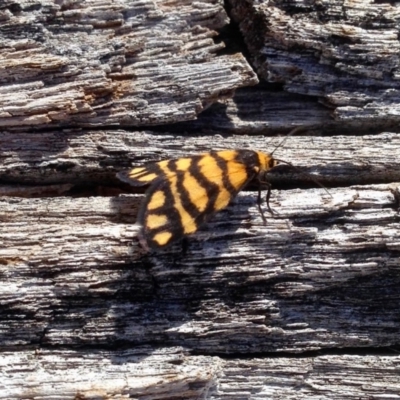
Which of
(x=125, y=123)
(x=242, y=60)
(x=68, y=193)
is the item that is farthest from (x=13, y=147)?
(x=242, y=60)

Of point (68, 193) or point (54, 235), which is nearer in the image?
point (54, 235)

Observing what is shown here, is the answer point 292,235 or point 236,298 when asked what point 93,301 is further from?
point 292,235

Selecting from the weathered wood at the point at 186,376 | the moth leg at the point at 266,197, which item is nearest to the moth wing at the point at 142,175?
the moth leg at the point at 266,197

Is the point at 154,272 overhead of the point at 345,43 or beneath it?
beneath

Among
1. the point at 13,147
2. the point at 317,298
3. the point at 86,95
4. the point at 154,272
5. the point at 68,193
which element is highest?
the point at 86,95

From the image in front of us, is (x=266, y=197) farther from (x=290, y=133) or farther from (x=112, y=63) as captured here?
(x=112, y=63)

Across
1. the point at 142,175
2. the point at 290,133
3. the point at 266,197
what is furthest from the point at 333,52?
the point at 142,175
